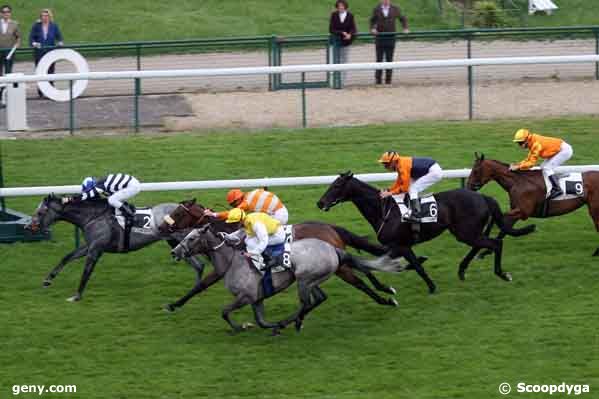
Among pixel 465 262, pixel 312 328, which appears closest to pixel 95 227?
pixel 312 328

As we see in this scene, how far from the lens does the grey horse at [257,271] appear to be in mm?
10812

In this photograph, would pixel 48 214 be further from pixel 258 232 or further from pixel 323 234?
pixel 323 234

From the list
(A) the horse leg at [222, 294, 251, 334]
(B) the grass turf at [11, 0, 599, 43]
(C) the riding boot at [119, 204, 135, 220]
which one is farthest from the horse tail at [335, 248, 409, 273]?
(B) the grass turf at [11, 0, 599, 43]

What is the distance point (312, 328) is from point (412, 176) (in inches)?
69.6

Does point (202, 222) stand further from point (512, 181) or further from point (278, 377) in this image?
point (512, 181)

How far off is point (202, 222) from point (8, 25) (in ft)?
25.9

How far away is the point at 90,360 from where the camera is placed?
10.5 meters

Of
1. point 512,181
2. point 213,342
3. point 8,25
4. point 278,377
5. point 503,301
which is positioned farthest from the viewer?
point 8,25

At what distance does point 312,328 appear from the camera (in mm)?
11148

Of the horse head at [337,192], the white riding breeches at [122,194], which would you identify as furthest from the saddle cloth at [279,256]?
the white riding breeches at [122,194]

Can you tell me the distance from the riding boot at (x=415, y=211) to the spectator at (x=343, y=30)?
6531 millimetres

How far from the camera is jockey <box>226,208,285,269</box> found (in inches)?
424

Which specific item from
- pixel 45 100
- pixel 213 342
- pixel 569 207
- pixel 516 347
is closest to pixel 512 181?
pixel 569 207

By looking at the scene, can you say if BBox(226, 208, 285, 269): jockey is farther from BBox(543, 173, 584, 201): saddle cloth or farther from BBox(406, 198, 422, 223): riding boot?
BBox(543, 173, 584, 201): saddle cloth
